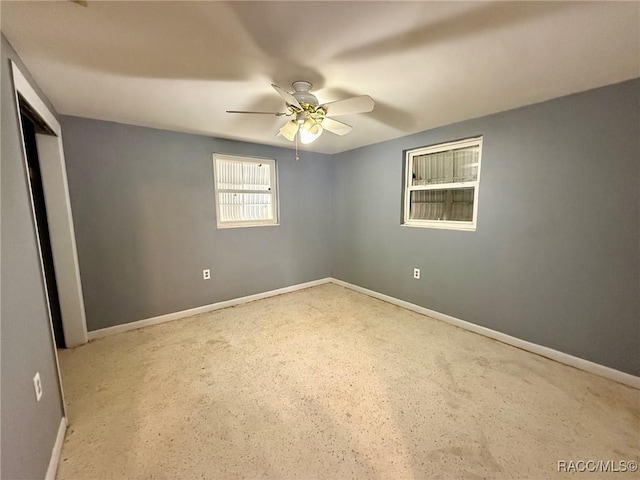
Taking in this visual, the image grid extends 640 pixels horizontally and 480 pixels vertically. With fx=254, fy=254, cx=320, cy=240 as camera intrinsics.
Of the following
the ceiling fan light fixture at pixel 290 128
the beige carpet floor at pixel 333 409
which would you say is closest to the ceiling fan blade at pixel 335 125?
the ceiling fan light fixture at pixel 290 128

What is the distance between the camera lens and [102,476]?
1.25 meters

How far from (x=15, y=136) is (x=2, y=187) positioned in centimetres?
38

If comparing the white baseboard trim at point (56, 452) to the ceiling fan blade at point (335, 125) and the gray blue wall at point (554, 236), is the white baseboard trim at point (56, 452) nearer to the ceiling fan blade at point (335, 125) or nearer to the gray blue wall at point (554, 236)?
the ceiling fan blade at point (335, 125)

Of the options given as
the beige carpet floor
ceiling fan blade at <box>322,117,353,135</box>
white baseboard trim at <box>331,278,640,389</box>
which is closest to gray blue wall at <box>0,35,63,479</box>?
the beige carpet floor

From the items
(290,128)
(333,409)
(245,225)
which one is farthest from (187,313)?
(290,128)

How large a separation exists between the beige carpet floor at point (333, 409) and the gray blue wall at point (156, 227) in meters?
0.56

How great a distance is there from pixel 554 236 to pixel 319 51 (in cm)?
235

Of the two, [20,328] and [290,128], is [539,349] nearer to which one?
[290,128]

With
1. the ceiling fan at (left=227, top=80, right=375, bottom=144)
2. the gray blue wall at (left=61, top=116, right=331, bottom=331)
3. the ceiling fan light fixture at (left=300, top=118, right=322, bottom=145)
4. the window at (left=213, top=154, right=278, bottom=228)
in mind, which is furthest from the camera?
the window at (left=213, top=154, right=278, bottom=228)

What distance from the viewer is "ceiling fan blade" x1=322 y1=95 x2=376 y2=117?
169 cm

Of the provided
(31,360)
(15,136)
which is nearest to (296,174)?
(15,136)

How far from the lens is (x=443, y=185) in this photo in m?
2.96

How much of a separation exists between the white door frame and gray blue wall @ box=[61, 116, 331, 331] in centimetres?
12

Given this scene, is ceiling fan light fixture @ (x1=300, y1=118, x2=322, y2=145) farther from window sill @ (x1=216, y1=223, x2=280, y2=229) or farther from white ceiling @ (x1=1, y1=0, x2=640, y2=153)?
window sill @ (x1=216, y1=223, x2=280, y2=229)
